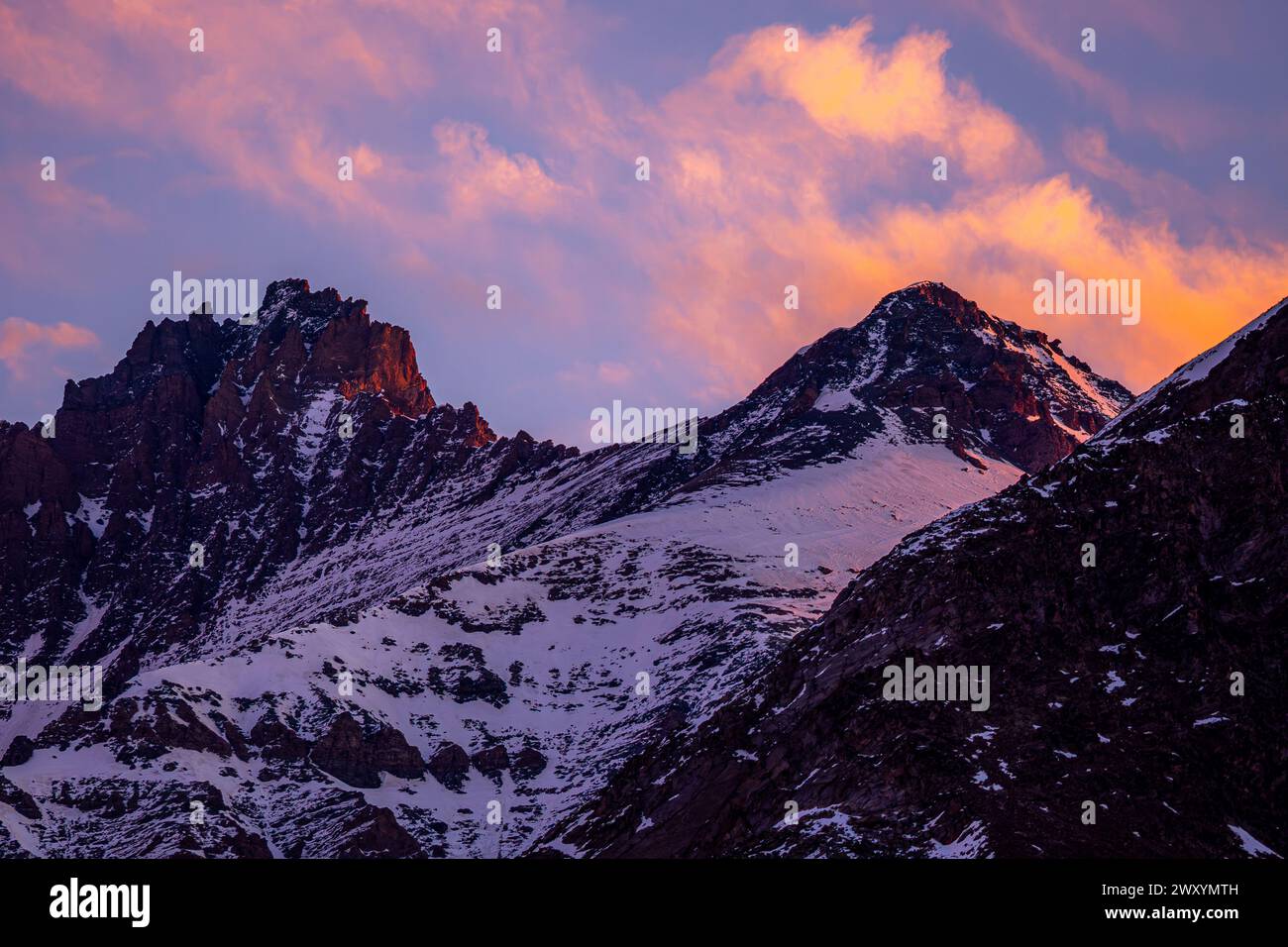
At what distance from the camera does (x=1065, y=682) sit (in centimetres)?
9931

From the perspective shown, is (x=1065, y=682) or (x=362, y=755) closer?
(x=1065, y=682)

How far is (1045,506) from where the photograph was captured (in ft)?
370

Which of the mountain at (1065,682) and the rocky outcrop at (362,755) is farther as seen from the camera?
the rocky outcrop at (362,755)

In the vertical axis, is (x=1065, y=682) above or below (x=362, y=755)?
above

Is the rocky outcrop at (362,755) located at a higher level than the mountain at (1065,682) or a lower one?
lower

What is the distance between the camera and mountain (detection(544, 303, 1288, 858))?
8975 cm

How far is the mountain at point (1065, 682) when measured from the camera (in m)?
89.8
